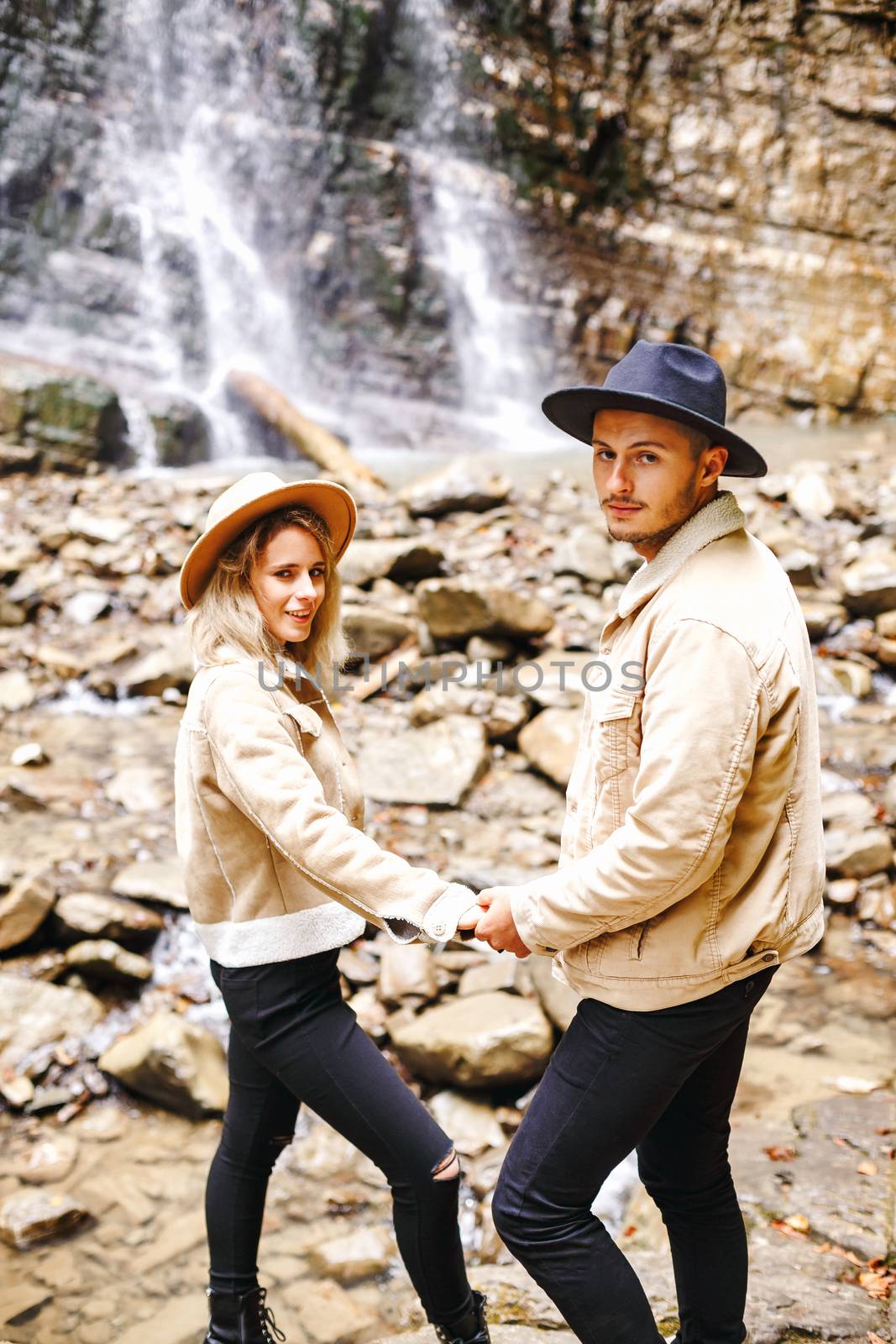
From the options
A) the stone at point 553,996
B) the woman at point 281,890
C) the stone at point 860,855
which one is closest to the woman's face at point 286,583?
the woman at point 281,890

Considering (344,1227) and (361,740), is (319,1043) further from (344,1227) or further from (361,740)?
(361,740)

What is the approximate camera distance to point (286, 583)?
81.1 inches

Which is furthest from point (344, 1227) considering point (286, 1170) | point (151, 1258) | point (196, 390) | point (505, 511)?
point (196, 390)

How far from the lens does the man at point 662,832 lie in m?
1.51

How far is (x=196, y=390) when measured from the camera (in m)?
14.4

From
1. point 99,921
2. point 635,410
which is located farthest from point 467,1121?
point 635,410

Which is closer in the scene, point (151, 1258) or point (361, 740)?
point (151, 1258)

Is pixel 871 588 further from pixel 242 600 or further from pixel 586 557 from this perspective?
pixel 242 600

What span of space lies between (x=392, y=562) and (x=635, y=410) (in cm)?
556

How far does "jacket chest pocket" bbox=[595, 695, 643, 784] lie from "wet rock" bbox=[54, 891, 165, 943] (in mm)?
3144

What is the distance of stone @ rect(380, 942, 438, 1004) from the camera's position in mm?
3893

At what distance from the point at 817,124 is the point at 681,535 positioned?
18155 millimetres

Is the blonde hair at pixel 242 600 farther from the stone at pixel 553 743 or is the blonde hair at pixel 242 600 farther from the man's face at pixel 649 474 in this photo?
the stone at pixel 553 743

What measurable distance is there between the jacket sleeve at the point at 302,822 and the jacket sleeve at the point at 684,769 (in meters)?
0.47
